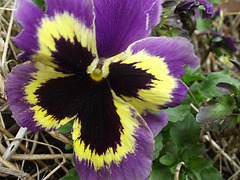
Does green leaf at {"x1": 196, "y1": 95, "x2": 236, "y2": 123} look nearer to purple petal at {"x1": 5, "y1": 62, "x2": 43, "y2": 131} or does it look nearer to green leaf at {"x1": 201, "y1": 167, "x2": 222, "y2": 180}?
green leaf at {"x1": 201, "y1": 167, "x2": 222, "y2": 180}

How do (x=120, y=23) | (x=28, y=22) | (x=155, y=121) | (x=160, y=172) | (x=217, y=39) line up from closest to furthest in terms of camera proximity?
(x=28, y=22) → (x=120, y=23) → (x=155, y=121) → (x=160, y=172) → (x=217, y=39)

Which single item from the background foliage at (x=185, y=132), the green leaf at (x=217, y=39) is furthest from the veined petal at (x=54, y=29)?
the green leaf at (x=217, y=39)

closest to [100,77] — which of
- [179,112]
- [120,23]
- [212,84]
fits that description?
[120,23]

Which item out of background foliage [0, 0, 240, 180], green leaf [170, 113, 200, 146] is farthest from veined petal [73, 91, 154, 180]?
green leaf [170, 113, 200, 146]

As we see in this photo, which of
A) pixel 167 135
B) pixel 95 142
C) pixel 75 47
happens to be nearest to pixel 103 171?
pixel 95 142

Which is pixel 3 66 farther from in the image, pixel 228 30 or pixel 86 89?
pixel 228 30

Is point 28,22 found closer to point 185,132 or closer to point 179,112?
point 179,112
